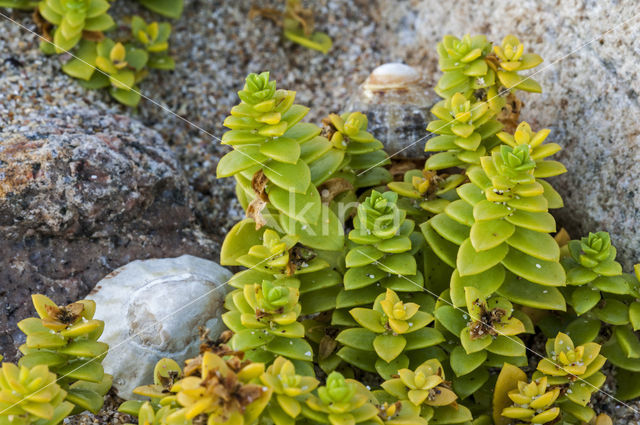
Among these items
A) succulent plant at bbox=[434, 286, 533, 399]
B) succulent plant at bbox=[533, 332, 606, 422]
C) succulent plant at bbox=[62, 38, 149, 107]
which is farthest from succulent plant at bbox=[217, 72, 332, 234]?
succulent plant at bbox=[62, 38, 149, 107]

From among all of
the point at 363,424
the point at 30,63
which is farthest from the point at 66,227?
the point at 363,424

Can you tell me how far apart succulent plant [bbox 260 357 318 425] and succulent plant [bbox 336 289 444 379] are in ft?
1.19

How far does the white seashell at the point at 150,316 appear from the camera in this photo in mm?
2434

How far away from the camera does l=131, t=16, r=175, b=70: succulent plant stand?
335cm

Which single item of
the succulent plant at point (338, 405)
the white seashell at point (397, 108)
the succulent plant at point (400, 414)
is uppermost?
the white seashell at point (397, 108)

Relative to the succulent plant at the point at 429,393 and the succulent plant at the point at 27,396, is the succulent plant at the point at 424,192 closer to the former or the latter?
the succulent plant at the point at 429,393

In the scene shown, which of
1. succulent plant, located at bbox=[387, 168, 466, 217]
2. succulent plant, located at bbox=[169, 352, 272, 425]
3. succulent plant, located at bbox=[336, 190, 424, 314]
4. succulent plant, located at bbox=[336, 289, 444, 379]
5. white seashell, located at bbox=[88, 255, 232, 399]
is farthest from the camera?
succulent plant, located at bbox=[387, 168, 466, 217]

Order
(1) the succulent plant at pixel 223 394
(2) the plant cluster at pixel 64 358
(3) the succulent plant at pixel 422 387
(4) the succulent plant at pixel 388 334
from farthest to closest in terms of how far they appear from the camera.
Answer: (4) the succulent plant at pixel 388 334 → (3) the succulent plant at pixel 422 387 → (2) the plant cluster at pixel 64 358 → (1) the succulent plant at pixel 223 394

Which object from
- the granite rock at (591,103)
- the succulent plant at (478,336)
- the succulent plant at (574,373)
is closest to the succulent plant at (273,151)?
the succulent plant at (478,336)

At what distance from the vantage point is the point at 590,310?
2439 millimetres

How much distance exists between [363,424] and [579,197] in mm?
1515

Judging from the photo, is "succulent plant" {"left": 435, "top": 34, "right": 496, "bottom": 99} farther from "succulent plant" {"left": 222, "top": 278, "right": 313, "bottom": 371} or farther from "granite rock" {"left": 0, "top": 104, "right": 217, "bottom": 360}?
"granite rock" {"left": 0, "top": 104, "right": 217, "bottom": 360}

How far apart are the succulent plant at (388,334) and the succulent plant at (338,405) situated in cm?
28

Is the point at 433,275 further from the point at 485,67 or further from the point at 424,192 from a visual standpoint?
the point at 485,67
